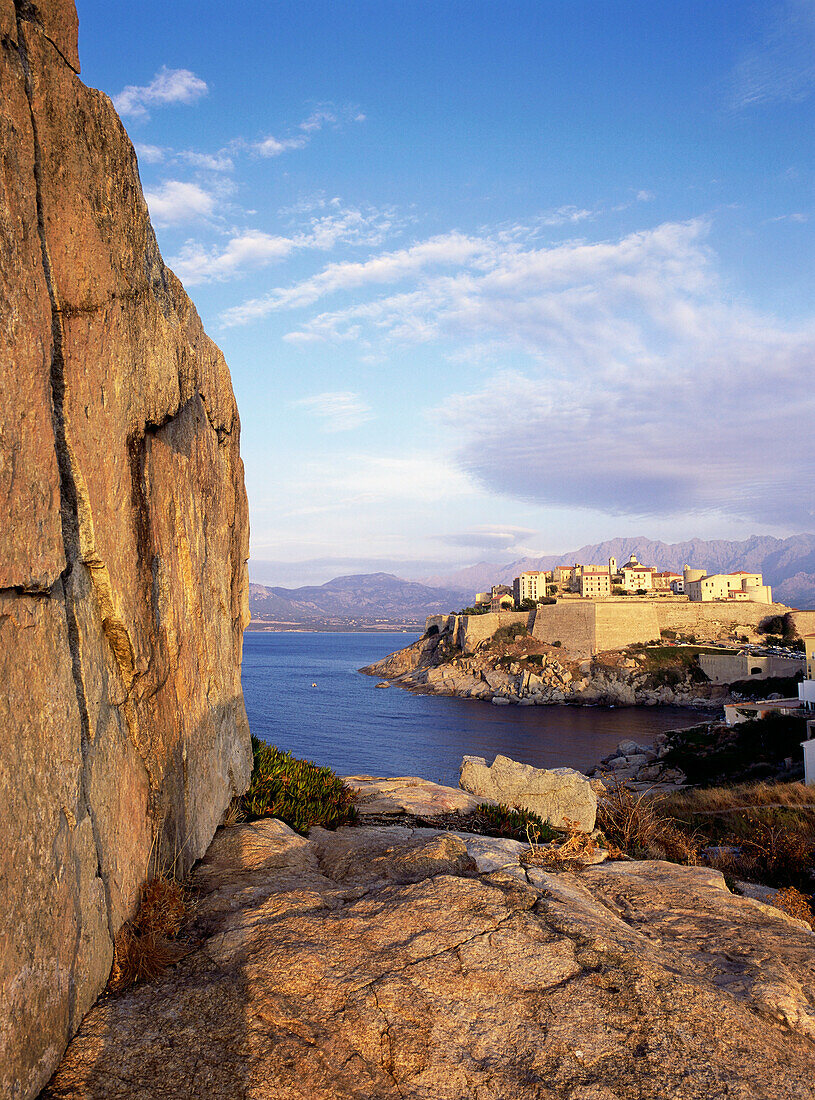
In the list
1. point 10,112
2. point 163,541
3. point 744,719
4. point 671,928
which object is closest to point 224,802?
point 163,541

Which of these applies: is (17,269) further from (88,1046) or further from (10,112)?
(88,1046)

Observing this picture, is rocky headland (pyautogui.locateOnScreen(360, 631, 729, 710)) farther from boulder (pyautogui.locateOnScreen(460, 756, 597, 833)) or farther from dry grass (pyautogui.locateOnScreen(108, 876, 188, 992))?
dry grass (pyautogui.locateOnScreen(108, 876, 188, 992))

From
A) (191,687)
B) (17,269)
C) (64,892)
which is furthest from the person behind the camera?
(191,687)

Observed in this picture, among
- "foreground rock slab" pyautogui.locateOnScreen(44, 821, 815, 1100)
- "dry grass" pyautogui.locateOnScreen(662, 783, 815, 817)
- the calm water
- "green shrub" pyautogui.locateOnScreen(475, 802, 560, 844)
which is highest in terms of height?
"foreground rock slab" pyautogui.locateOnScreen(44, 821, 815, 1100)

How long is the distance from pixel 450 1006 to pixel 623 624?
8516cm

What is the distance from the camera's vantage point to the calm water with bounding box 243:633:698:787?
44.6 meters

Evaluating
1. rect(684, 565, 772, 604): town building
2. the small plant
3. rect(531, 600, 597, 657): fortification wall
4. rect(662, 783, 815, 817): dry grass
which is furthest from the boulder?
rect(684, 565, 772, 604): town building

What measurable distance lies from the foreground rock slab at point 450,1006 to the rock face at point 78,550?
22.9 inches

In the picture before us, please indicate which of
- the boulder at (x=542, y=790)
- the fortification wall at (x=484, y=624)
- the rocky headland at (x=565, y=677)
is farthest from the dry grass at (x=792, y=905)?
the fortification wall at (x=484, y=624)

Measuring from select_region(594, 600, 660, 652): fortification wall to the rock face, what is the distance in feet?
268

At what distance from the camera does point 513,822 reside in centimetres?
1087

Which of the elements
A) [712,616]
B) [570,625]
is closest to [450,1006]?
[570,625]

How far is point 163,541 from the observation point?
18.7 feet

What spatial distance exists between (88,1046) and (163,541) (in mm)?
3500
